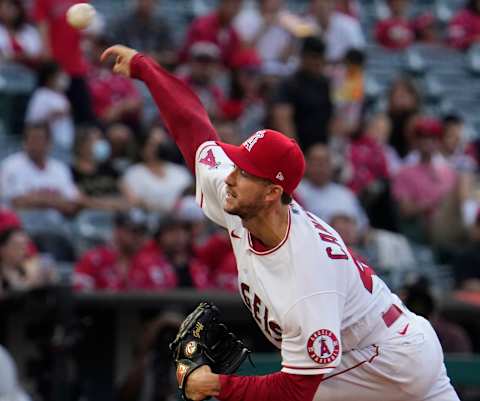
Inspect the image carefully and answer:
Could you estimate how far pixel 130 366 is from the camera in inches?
344

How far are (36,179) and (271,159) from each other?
518 cm

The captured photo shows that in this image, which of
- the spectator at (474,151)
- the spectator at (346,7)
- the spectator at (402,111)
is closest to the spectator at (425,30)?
the spectator at (346,7)

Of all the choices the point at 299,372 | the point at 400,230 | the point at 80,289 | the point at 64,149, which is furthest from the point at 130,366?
the point at 299,372

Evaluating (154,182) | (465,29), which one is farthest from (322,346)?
(465,29)

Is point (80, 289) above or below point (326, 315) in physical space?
below

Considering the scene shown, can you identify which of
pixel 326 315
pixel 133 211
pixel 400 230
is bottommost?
pixel 400 230

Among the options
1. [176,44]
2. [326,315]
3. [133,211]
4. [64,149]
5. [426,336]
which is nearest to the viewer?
[326,315]

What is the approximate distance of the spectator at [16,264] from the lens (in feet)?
27.1

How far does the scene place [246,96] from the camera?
480 inches

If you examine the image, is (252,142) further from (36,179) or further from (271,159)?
(36,179)

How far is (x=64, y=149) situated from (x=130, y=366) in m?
2.51

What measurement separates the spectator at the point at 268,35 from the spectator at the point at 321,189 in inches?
104

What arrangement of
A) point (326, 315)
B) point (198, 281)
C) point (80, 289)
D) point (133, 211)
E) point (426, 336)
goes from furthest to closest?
point (133, 211)
point (198, 281)
point (80, 289)
point (426, 336)
point (326, 315)

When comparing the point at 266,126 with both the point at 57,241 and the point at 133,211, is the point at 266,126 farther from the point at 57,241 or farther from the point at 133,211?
the point at 57,241
